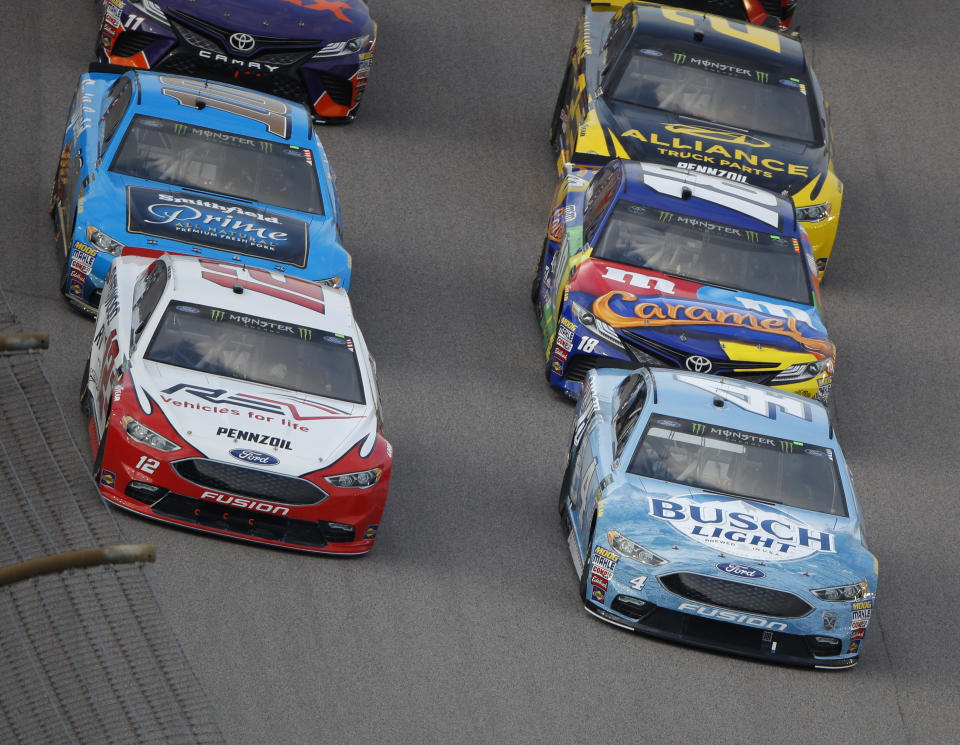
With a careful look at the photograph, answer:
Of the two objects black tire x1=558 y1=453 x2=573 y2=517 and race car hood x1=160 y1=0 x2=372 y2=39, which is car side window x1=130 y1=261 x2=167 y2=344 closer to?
black tire x1=558 y1=453 x2=573 y2=517

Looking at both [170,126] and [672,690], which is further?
[170,126]

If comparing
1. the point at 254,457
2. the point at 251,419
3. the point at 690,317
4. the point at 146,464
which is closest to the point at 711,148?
the point at 690,317

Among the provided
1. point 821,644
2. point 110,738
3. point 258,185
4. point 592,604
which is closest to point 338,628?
point 592,604

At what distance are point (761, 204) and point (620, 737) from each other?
6410 mm

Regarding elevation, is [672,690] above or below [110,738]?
below

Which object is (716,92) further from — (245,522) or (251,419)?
(245,522)

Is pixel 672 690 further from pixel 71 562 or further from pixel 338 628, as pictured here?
pixel 71 562

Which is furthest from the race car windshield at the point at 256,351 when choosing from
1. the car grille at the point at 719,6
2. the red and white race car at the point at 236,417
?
the car grille at the point at 719,6

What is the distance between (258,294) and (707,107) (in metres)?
6.03

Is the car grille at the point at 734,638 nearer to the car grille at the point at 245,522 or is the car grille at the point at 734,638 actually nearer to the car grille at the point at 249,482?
the car grille at the point at 245,522

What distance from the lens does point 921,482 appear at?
13617 millimetres

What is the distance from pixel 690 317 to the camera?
13297 mm

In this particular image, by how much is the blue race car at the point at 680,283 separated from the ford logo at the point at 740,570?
3.16 metres

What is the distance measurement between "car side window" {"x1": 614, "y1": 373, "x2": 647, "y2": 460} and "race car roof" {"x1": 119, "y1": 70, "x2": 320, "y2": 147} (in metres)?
3.94
